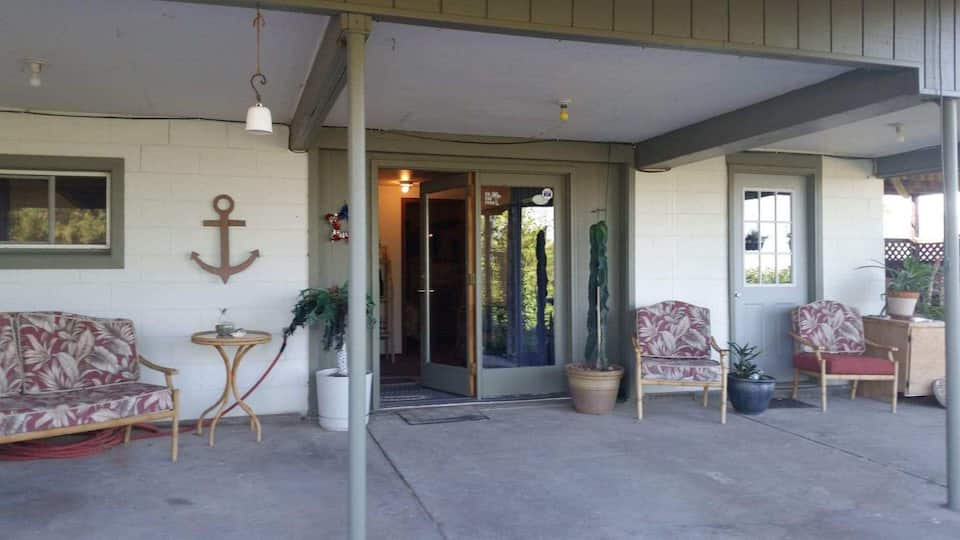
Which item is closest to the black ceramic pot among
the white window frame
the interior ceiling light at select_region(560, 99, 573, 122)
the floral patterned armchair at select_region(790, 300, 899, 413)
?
the floral patterned armchair at select_region(790, 300, 899, 413)

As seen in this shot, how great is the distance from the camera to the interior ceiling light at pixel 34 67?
385cm

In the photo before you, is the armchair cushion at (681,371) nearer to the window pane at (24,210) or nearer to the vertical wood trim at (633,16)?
the vertical wood trim at (633,16)

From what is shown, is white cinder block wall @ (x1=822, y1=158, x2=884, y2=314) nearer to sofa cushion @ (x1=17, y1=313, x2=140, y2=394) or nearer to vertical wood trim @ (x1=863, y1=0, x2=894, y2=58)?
vertical wood trim @ (x1=863, y1=0, x2=894, y2=58)

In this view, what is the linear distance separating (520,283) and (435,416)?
4.63 ft

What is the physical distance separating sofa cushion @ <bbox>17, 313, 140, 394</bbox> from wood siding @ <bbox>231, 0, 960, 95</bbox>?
2.78 m

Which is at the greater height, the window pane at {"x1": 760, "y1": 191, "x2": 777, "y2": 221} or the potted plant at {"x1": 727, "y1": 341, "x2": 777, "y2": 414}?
the window pane at {"x1": 760, "y1": 191, "x2": 777, "y2": 221}

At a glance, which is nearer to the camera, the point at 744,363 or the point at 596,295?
the point at 744,363

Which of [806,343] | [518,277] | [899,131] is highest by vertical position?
[899,131]

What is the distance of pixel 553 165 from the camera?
20.1 feet

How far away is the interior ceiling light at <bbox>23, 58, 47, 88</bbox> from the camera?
385cm

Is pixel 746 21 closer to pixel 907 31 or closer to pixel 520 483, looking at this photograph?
pixel 907 31

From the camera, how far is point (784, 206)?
680cm

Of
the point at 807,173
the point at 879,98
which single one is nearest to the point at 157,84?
the point at 879,98

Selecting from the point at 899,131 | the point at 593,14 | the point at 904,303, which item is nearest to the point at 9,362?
the point at 593,14
